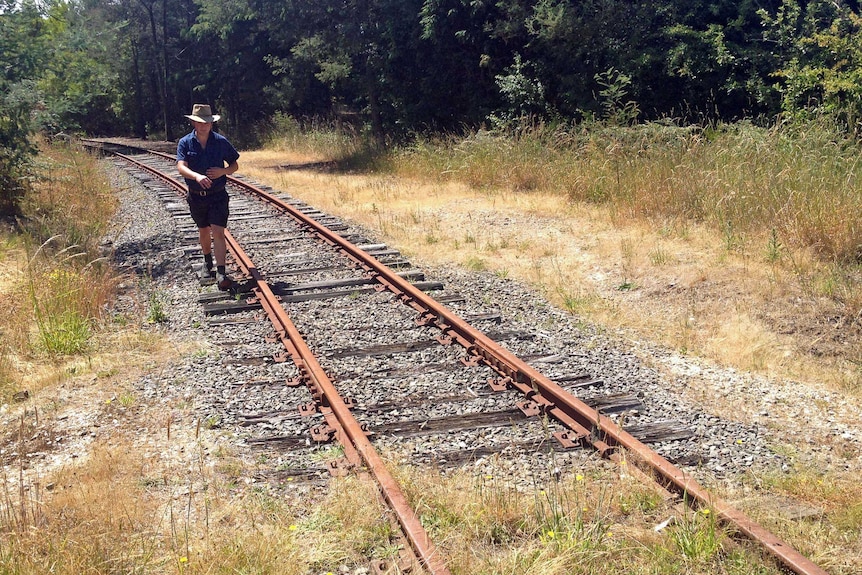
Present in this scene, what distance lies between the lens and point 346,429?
15.6ft

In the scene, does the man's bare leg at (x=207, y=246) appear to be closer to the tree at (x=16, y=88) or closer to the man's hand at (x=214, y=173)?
the man's hand at (x=214, y=173)

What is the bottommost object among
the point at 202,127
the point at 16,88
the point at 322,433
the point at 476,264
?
the point at 322,433

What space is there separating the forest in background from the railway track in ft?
20.7

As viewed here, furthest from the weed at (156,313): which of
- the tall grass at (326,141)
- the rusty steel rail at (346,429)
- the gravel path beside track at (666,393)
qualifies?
the tall grass at (326,141)

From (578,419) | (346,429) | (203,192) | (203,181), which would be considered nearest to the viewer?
(346,429)

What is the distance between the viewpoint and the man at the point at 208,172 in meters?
7.97

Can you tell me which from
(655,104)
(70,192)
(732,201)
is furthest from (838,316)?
(70,192)

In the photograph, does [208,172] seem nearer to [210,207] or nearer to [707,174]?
[210,207]

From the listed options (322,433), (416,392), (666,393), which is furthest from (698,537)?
(416,392)

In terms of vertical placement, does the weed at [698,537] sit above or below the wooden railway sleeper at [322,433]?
below

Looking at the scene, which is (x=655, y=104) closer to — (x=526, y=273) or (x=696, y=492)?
(x=526, y=273)

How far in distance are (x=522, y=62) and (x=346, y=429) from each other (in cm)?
1783

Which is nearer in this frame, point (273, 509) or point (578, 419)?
point (273, 509)

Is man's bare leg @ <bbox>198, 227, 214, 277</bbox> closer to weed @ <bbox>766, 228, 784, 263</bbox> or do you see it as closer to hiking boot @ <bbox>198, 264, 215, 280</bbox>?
hiking boot @ <bbox>198, 264, 215, 280</bbox>
